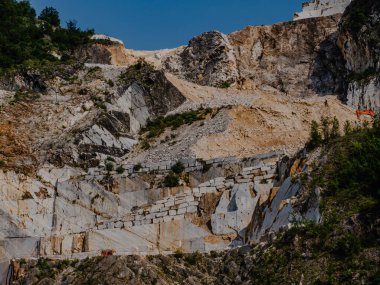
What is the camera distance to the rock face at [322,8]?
5456 centimetres

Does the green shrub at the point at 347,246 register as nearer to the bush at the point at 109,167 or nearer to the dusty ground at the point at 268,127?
the dusty ground at the point at 268,127

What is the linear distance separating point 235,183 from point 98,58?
1000 inches

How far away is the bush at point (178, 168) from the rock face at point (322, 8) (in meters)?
23.8

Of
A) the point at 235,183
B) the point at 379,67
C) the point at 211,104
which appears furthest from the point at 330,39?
the point at 235,183

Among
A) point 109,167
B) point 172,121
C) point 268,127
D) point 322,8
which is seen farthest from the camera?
point 322,8

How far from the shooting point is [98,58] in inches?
2088

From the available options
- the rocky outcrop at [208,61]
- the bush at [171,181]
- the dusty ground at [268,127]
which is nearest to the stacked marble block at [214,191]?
the bush at [171,181]

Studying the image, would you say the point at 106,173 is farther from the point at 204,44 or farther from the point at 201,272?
the point at 204,44

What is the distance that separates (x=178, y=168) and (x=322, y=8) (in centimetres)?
2683

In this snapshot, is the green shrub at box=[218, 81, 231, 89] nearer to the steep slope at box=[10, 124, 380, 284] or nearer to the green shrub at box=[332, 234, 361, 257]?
the steep slope at box=[10, 124, 380, 284]

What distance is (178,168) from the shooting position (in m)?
32.9

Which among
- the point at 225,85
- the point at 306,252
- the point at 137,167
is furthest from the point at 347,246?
the point at 225,85

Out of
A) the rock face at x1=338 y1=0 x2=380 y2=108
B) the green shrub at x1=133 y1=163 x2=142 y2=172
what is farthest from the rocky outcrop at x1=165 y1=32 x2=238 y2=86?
the green shrub at x1=133 y1=163 x2=142 y2=172

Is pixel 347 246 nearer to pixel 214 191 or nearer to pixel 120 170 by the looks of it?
pixel 214 191
